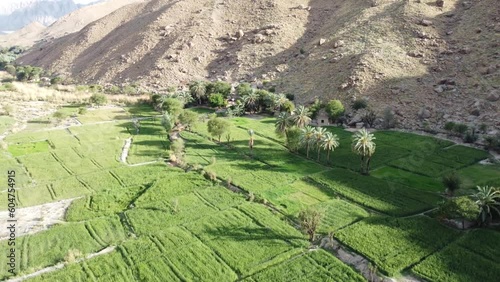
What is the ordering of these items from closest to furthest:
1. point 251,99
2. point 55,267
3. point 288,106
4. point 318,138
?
point 55,267 → point 318,138 → point 288,106 → point 251,99

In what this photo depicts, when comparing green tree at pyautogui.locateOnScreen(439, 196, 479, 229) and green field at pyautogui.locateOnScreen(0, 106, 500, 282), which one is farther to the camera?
green tree at pyautogui.locateOnScreen(439, 196, 479, 229)

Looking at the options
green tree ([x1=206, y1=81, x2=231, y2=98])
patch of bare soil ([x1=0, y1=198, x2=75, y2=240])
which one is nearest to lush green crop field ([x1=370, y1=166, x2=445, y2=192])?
patch of bare soil ([x1=0, y1=198, x2=75, y2=240])

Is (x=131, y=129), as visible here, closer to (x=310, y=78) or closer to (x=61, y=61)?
(x=310, y=78)

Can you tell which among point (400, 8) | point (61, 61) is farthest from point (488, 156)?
point (61, 61)

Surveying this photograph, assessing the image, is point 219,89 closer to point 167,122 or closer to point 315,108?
point 167,122

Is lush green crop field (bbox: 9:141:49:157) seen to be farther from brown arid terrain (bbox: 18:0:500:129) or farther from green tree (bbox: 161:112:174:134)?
brown arid terrain (bbox: 18:0:500:129)

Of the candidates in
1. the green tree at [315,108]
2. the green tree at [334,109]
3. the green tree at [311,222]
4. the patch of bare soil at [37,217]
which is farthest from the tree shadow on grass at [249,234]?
the green tree at [315,108]

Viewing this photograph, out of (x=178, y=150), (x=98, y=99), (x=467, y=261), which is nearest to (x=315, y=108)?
(x=178, y=150)
